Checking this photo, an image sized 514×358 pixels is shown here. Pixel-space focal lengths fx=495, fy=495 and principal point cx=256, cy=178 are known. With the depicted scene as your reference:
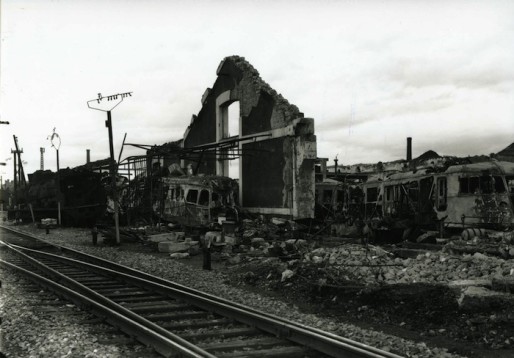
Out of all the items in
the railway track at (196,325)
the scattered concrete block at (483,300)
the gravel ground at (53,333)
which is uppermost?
the scattered concrete block at (483,300)

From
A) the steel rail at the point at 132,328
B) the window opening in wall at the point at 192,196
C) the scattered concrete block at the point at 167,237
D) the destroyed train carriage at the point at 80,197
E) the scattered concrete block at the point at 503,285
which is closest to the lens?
the steel rail at the point at 132,328

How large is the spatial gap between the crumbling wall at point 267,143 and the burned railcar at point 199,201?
1.27 metres

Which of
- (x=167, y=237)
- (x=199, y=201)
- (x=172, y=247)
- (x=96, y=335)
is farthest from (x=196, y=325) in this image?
(x=199, y=201)

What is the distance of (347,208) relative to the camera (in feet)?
83.0

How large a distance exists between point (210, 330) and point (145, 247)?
11.3 metres

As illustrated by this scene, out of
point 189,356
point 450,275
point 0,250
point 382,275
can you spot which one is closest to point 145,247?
point 0,250

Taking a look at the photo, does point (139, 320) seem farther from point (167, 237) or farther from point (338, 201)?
point (338, 201)

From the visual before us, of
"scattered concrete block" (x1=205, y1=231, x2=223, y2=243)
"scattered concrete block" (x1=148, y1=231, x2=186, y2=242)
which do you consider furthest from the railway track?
"scattered concrete block" (x1=148, y1=231, x2=186, y2=242)

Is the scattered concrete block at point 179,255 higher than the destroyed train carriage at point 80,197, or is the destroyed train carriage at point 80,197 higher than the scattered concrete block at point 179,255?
the destroyed train carriage at point 80,197

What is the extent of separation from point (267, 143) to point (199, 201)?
3855mm

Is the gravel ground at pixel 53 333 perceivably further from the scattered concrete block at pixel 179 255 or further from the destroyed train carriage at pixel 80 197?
the destroyed train carriage at pixel 80 197

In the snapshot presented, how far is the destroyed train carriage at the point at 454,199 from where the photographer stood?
15.7m

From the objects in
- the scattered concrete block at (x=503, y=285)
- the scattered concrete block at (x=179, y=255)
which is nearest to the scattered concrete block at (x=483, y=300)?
the scattered concrete block at (x=503, y=285)

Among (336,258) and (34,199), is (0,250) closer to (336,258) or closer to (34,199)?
(336,258)
